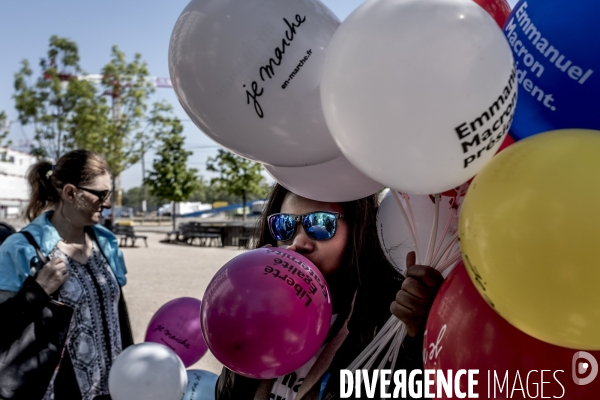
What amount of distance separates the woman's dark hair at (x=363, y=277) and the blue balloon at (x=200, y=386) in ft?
2.89

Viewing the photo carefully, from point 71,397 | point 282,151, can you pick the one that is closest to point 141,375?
point 71,397

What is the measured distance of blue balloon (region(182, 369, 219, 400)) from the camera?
7.64 feet

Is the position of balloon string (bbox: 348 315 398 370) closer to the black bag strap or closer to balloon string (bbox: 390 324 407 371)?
balloon string (bbox: 390 324 407 371)

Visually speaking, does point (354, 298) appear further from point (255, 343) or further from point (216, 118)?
point (216, 118)

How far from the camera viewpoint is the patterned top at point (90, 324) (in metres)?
2.65

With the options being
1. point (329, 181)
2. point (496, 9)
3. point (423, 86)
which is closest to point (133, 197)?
point (329, 181)

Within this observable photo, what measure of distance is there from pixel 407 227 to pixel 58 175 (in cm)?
226

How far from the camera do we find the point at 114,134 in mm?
19188

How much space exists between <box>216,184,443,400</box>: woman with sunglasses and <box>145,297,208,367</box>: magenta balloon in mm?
609

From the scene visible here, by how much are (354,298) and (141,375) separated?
1043mm

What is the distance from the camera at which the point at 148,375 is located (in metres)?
2.14

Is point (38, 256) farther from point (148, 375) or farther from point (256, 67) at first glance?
point (256, 67)

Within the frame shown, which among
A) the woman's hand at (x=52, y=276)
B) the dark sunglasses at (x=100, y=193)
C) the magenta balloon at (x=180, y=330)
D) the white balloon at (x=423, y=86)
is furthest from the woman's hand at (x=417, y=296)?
the dark sunglasses at (x=100, y=193)

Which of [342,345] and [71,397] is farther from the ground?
[342,345]
